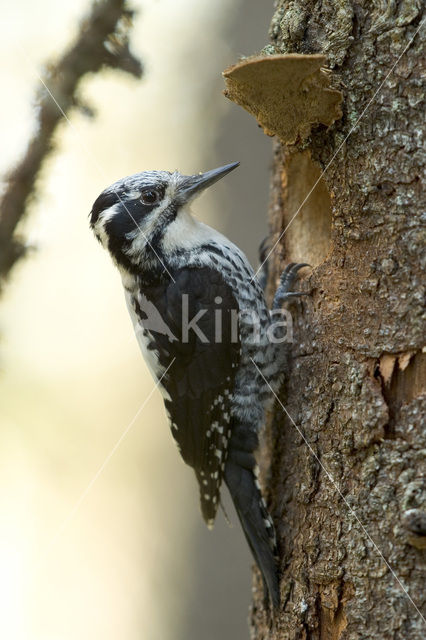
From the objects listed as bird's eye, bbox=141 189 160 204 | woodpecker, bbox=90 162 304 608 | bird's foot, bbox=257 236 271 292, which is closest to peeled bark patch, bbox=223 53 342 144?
woodpecker, bbox=90 162 304 608

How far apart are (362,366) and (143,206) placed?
1489 millimetres

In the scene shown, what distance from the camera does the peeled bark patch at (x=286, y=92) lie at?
2.44 meters

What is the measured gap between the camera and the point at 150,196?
348 centimetres

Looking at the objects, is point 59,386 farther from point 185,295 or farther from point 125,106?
point 185,295

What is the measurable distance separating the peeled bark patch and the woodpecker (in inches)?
17.5

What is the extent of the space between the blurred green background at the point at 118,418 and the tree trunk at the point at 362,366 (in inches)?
114

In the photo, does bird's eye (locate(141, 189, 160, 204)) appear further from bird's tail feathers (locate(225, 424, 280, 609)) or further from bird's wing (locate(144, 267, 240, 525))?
bird's tail feathers (locate(225, 424, 280, 609))

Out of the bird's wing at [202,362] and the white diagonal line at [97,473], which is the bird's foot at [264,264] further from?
the white diagonal line at [97,473]

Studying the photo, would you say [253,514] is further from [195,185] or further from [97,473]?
[97,473]

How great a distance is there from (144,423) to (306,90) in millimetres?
4849

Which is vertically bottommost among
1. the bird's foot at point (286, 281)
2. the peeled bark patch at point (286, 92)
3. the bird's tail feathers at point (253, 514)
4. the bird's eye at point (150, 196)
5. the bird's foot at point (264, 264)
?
the bird's tail feathers at point (253, 514)

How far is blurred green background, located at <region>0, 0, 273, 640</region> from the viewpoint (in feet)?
19.2

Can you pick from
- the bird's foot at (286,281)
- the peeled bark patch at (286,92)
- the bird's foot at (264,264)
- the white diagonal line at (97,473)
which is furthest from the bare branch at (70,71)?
the white diagonal line at (97,473)

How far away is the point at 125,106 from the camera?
6.01 m
